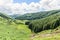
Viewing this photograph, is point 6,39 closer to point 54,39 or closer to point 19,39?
point 19,39

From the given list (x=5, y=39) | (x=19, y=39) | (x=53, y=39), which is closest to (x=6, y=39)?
(x=5, y=39)

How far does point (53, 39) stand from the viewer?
12875 centimetres

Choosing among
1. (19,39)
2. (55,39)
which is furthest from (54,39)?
(19,39)

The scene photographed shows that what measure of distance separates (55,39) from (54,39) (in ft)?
2.60

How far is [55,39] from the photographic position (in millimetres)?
128000

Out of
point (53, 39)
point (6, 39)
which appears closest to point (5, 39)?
point (6, 39)

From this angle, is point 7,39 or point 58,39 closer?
point 58,39

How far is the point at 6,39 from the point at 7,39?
189 centimetres

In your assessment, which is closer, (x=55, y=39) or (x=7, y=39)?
(x=55, y=39)

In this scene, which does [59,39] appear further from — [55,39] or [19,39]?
[19,39]

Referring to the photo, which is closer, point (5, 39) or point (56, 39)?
point (56, 39)

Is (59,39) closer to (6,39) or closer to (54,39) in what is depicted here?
(54,39)

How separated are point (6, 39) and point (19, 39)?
43.4ft

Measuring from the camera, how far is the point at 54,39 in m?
128
